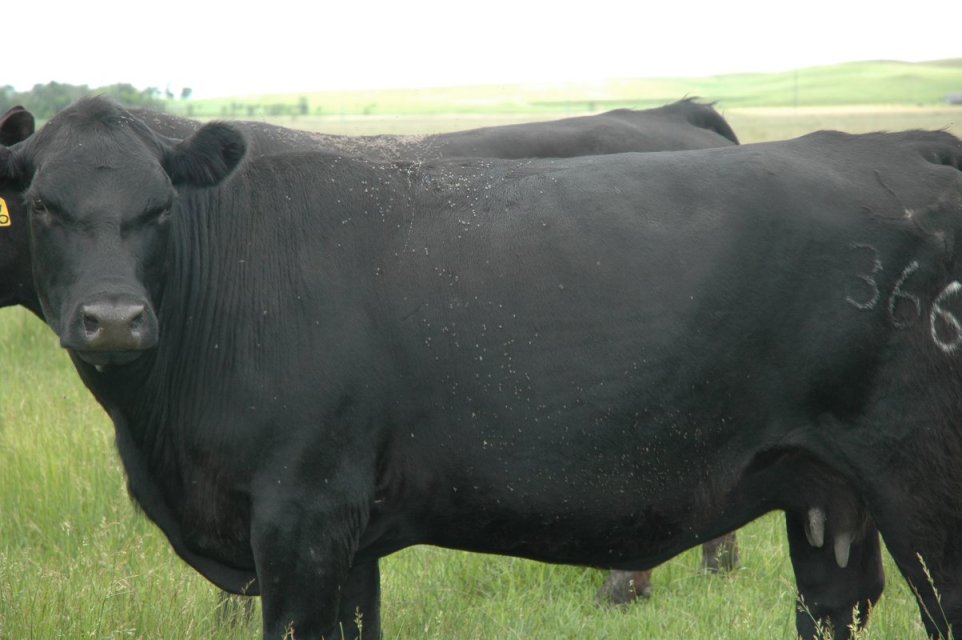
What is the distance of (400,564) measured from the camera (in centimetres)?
634

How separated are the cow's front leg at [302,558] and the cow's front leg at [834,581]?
1864mm

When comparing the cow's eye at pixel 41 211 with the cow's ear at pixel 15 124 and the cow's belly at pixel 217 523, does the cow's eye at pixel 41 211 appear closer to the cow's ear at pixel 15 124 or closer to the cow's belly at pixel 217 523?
the cow's ear at pixel 15 124

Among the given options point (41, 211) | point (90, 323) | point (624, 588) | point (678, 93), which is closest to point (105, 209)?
point (41, 211)

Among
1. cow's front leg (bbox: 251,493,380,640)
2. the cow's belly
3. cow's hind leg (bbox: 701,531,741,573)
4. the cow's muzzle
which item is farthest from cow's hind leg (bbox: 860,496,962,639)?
the cow's muzzle

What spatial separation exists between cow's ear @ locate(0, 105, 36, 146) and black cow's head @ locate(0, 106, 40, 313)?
3cm

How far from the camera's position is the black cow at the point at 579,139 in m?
6.07

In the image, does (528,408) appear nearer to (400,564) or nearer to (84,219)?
(84,219)

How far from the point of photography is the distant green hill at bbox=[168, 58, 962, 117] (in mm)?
100625

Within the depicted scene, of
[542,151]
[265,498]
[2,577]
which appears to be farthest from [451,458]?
[542,151]

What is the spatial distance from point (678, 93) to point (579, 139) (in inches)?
4182

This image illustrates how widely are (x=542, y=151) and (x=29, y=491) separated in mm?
4276

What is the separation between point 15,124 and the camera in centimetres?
472

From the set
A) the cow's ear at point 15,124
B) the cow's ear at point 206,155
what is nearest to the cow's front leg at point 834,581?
the cow's ear at point 206,155

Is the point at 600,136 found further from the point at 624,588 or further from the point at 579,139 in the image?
the point at 624,588
